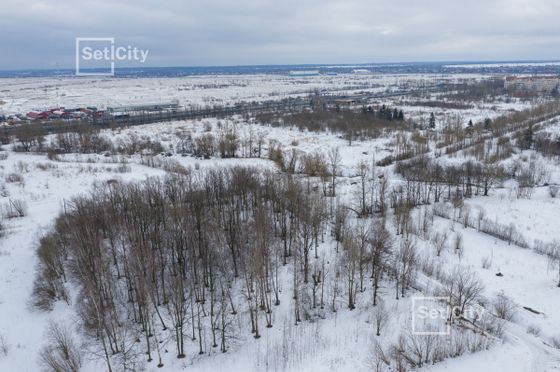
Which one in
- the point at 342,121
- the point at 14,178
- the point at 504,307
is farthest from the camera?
the point at 342,121

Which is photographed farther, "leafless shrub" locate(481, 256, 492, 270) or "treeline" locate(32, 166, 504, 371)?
"leafless shrub" locate(481, 256, 492, 270)

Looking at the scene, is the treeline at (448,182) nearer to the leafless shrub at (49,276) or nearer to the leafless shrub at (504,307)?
the leafless shrub at (504,307)

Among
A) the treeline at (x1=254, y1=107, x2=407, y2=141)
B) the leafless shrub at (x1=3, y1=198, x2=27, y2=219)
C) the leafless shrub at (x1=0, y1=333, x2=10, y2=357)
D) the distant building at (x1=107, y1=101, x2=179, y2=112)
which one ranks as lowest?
the leafless shrub at (x1=0, y1=333, x2=10, y2=357)

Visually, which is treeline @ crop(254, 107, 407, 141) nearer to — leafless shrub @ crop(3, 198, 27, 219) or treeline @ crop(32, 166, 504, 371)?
treeline @ crop(32, 166, 504, 371)

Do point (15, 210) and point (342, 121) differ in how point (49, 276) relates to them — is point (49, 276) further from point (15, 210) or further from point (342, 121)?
point (342, 121)

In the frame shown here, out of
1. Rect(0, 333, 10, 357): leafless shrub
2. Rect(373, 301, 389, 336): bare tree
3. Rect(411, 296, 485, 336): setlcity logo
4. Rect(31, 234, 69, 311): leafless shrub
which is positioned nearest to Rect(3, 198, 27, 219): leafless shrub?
Rect(31, 234, 69, 311): leafless shrub

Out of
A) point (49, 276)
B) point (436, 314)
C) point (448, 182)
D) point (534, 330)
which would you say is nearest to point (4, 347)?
point (49, 276)

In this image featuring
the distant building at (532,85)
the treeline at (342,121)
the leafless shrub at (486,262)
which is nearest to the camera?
the leafless shrub at (486,262)

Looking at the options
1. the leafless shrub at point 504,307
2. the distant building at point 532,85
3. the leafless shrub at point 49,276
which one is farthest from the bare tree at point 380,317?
the distant building at point 532,85

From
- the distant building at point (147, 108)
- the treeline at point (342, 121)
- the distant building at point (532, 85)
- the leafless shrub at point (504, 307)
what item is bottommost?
the leafless shrub at point (504, 307)

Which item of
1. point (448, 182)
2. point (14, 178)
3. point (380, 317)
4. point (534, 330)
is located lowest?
point (534, 330)

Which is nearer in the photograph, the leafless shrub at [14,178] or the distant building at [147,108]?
the leafless shrub at [14,178]

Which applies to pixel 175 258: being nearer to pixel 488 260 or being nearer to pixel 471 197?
pixel 488 260

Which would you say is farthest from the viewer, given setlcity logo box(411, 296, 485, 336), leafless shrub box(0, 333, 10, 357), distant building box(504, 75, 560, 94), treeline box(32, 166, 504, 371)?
distant building box(504, 75, 560, 94)
